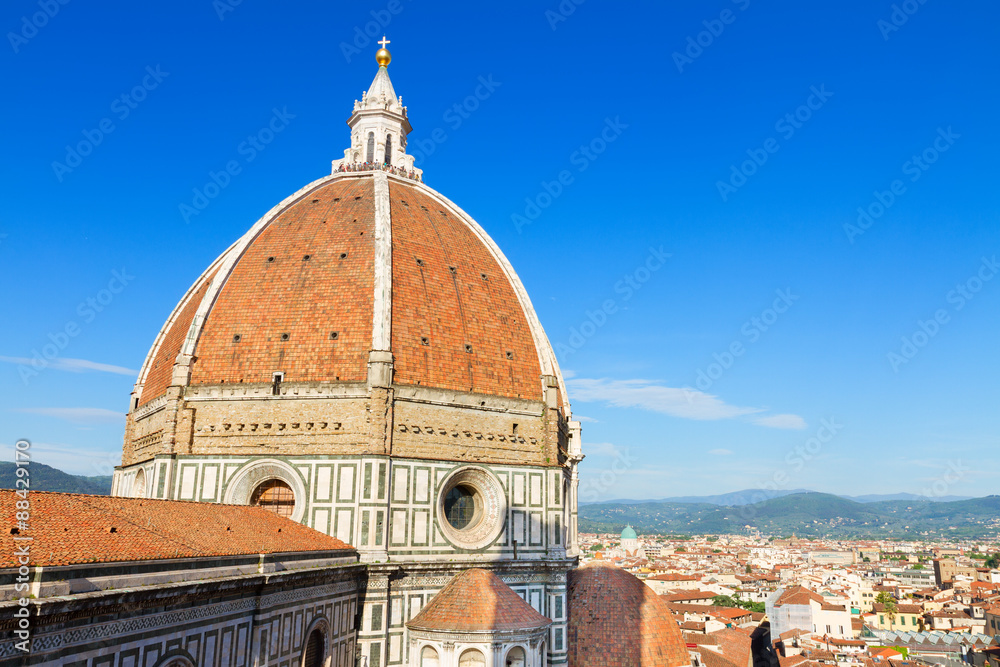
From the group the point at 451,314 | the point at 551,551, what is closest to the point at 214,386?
the point at 451,314

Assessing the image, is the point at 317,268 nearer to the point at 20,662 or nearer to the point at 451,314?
the point at 451,314

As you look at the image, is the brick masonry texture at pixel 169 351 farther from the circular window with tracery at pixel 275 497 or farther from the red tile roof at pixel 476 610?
the red tile roof at pixel 476 610

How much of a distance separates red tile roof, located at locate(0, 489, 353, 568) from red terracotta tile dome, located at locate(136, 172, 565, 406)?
5507mm

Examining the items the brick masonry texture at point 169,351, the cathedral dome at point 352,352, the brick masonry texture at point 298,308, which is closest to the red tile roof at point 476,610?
the cathedral dome at point 352,352

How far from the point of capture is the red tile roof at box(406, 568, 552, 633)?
742 inches

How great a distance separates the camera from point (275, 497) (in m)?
21.6

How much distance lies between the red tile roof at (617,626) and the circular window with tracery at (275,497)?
9.55m

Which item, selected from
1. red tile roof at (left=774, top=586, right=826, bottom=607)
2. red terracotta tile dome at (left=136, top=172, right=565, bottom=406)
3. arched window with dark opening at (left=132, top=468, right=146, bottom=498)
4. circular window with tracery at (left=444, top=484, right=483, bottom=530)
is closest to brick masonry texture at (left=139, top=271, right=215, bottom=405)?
red terracotta tile dome at (left=136, top=172, right=565, bottom=406)

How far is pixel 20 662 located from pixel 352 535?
11.1m

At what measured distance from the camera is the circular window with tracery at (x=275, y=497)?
70.3 ft

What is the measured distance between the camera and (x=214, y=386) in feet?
72.9

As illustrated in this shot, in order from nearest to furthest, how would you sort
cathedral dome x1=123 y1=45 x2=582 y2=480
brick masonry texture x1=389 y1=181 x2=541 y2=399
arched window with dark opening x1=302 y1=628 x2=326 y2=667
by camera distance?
arched window with dark opening x1=302 y1=628 x2=326 y2=667
cathedral dome x1=123 y1=45 x2=582 y2=480
brick masonry texture x1=389 y1=181 x2=541 y2=399

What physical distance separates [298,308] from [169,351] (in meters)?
4.86

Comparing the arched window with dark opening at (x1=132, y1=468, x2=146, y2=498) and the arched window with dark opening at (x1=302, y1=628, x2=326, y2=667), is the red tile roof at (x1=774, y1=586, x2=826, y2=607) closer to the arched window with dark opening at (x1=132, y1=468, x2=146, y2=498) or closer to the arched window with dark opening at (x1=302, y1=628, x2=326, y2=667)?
the arched window with dark opening at (x1=302, y1=628, x2=326, y2=667)
